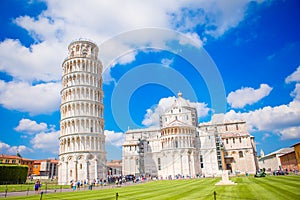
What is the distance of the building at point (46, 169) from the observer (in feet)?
311

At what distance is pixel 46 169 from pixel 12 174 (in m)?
49.9

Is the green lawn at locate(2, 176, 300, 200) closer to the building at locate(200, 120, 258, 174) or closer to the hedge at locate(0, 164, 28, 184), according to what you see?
the hedge at locate(0, 164, 28, 184)

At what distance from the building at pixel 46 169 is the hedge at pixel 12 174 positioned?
1544 inches

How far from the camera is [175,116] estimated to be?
3332 inches

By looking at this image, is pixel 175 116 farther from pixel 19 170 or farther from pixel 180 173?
pixel 19 170

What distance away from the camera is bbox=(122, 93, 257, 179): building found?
70.1m

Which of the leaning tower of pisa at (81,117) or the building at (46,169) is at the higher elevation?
the leaning tower of pisa at (81,117)

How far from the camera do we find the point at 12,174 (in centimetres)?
5016

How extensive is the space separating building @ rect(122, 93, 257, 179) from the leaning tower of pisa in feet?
74.8

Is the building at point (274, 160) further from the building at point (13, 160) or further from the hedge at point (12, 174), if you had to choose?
the building at point (13, 160)

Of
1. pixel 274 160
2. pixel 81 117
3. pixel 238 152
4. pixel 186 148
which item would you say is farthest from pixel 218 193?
pixel 274 160

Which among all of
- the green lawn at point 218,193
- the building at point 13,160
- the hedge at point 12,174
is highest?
the building at point 13,160

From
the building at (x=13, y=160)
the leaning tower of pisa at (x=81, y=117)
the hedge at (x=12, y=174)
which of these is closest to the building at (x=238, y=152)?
the leaning tower of pisa at (x=81, y=117)

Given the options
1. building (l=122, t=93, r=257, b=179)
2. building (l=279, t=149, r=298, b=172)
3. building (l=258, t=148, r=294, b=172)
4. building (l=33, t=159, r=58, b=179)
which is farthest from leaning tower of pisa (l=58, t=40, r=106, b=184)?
building (l=258, t=148, r=294, b=172)
